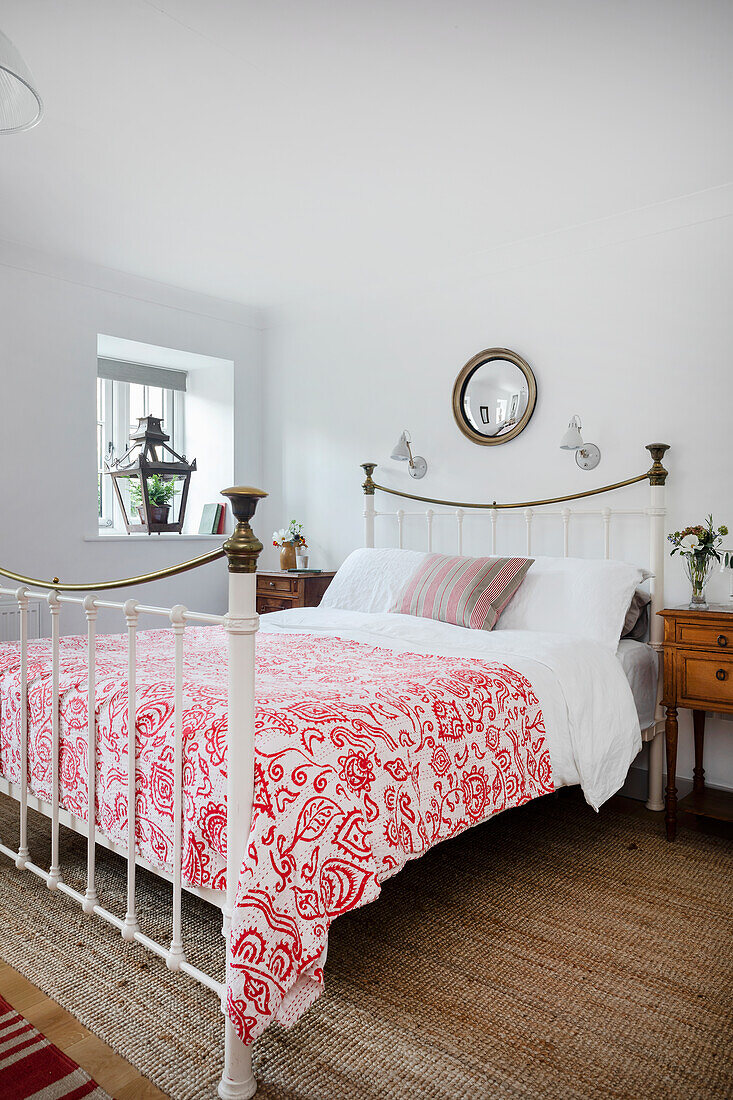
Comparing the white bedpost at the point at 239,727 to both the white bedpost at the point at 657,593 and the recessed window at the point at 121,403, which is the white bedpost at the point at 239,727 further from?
the recessed window at the point at 121,403

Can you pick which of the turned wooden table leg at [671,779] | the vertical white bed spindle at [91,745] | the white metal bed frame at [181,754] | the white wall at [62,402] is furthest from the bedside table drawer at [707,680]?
the white wall at [62,402]

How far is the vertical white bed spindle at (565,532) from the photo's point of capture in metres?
3.40

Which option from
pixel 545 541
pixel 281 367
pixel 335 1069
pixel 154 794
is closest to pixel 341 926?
A: pixel 335 1069

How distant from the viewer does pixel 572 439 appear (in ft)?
11.0

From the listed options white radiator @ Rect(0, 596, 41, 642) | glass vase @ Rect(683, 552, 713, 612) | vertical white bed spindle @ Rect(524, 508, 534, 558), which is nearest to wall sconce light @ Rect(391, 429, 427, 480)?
vertical white bed spindle @ Rect(524, 508, 534, 558)

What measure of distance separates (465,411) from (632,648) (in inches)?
61.1

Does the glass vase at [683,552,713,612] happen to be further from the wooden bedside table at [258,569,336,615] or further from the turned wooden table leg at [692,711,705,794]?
the wooden bedside table at [258,569,336,615]

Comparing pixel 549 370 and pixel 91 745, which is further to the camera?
pixel 549 370

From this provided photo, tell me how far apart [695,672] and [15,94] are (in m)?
2.64

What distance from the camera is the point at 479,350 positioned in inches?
151

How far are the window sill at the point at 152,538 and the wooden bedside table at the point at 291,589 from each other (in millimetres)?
381

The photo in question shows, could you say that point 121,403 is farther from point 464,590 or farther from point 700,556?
point 700,556

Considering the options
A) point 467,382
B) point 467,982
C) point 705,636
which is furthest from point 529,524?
point 467,982

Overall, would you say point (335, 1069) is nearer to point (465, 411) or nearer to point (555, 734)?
point (555, 734)
